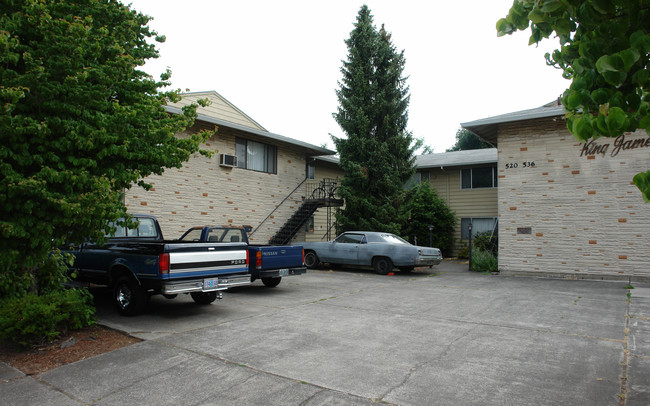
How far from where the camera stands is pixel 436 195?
878 inches

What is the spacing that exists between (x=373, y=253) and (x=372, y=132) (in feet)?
21.5

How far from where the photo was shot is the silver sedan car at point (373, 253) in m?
14.1

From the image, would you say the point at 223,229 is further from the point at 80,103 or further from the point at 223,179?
the point at 223,179

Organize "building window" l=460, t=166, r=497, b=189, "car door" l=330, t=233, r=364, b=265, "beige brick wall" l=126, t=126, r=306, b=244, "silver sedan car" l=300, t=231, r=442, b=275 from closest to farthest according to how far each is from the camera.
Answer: "silver sedan car" l=300, t=231, r=442, b=275
"beige brick wall" l=126, t=126, r=306, b=244
"car door" l=330, t=233, r=364, b=265
"building window" l=460, t=166, r=497, b=189

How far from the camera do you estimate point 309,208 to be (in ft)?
64.6

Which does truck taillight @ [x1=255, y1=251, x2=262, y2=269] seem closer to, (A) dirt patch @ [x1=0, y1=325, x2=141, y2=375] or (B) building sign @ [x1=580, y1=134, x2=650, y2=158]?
(A) dirt patch @ [x1=0, y1=325, x2=141, y2=375]

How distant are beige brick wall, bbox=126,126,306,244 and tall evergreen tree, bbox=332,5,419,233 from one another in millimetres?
2583

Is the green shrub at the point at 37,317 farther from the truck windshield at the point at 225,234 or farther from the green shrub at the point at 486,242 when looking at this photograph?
the green shrub at the point at 486,242

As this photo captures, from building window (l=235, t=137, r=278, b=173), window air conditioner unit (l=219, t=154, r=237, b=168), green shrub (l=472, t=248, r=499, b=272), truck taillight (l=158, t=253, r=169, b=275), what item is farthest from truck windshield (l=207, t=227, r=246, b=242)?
green shrub (l=472, t=248, r=499, b=272)

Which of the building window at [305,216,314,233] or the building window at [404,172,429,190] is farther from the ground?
the building window at [404,172,429,190]

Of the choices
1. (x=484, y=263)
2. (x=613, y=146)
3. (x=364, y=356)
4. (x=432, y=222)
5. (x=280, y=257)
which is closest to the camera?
(x=364, y=356)

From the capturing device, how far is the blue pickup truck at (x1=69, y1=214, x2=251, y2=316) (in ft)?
22.4

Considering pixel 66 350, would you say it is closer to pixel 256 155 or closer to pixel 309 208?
pixel 256 155

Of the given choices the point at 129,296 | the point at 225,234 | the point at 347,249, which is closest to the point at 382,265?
the point at 347,249
